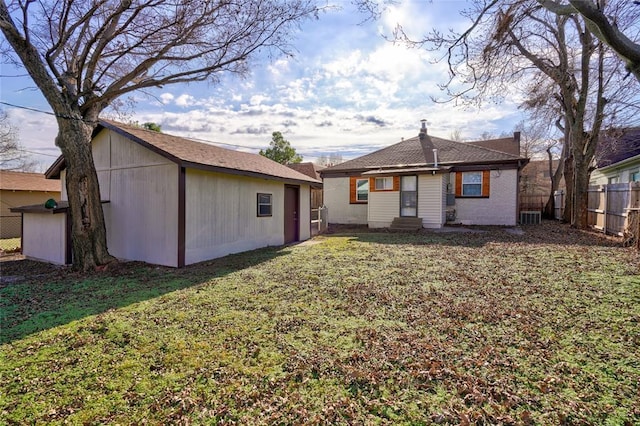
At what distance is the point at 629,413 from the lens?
2.39 m

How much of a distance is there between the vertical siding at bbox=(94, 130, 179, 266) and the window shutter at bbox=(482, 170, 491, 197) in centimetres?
1335

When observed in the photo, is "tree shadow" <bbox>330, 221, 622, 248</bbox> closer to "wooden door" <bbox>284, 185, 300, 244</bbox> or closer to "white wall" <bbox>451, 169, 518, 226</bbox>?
"wooden door" <bbox>284, 185, 300, 244</bbox>

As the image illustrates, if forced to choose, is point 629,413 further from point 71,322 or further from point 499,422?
point 71,322

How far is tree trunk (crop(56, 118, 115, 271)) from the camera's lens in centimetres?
733

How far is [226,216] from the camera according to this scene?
9188 millimetres

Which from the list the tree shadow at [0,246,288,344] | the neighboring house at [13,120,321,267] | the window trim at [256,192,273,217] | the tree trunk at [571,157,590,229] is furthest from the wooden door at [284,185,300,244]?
the tree trunk at [571,157,590,229]

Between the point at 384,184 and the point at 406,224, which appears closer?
the point at 406,224

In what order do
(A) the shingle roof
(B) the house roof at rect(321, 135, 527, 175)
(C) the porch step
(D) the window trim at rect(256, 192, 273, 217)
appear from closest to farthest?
(D) the window trim at rect(256, 192, 273, 217)
(C) the porch step
(B) the house roof at rect(321, 135, 527, 175)
(A) the shingle roof

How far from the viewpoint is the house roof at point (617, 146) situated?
48.5 feet

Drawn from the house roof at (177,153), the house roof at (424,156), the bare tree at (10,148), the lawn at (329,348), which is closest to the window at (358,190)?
the house roof at (424,156)

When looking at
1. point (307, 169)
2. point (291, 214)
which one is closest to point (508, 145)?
point (307, 169)

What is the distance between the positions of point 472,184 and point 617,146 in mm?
7919

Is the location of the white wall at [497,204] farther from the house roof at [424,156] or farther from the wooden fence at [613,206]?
the wooden fence at [613,206]

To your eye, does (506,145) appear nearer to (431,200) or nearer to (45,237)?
(431,200)
